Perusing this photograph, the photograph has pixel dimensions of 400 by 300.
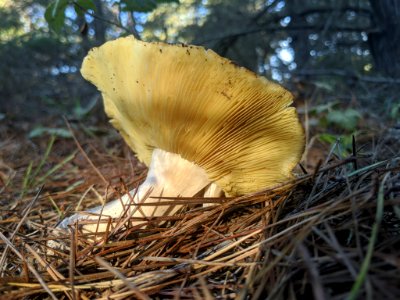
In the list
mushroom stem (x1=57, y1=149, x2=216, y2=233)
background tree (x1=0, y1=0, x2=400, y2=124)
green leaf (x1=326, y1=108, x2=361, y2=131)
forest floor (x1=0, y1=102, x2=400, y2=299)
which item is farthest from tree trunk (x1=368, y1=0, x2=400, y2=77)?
mushroom stem (x1=57, y1=149, x2=216, y2=233)

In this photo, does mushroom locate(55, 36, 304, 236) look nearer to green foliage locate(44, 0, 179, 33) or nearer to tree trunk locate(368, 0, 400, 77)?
green foliage locate(44, 0, 179, 33)

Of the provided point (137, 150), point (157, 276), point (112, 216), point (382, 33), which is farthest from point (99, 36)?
point (157, 276)

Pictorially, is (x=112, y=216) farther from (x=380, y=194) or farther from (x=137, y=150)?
(x=380, y=194)

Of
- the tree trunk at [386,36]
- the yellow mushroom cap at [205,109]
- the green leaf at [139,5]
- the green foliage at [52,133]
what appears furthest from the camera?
the tree trunk at [386,36]

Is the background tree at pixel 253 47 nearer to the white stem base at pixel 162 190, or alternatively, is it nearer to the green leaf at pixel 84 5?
the green leaf at pixel 84 5

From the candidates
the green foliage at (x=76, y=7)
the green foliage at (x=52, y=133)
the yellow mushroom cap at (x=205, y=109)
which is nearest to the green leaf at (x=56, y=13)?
the green foliage at (x=76, y=7)

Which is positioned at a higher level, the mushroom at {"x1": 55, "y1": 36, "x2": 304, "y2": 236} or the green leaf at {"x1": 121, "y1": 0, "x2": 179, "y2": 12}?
the green leaf at {"x1": 121, "y1": 0, "x2": 179, "y2": 12}
